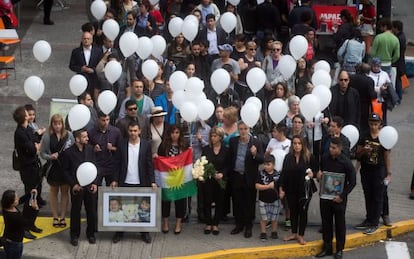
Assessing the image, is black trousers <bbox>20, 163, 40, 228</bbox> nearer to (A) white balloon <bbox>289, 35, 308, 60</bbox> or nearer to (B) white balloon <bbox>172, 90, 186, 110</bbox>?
(B) white balloon <bbox>172, 90, 186, 110</bbox>

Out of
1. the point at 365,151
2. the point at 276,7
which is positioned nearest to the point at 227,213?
the point at 365,151

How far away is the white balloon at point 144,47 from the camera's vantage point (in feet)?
53.4

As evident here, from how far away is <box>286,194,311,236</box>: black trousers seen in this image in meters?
14.0

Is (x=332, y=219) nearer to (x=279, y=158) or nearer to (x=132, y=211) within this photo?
(x=279, y=158)

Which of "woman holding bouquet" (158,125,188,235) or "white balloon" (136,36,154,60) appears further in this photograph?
"white balloon" (136,36,154,60)

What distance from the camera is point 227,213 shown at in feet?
48.8

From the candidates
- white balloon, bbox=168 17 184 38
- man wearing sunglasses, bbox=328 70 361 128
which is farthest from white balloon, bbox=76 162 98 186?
white balloon, bbox=168 17 184 38

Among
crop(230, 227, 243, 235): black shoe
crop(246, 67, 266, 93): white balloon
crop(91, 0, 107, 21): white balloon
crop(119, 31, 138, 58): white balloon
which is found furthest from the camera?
crop(91, 0, 107, 21): white balloon

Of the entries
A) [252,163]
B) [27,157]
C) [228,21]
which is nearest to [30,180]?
[27,157]

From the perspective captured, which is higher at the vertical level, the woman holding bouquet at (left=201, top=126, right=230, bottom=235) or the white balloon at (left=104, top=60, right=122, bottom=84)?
the white balloon at (left=104, top=60, right=122, bottom=84)

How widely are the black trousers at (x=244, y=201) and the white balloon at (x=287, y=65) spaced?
2.52 meters

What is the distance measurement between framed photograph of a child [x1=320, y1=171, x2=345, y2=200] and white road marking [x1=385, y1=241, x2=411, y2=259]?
4.37ft

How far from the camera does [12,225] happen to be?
41.2 feet

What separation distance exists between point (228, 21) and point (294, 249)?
564 cm
